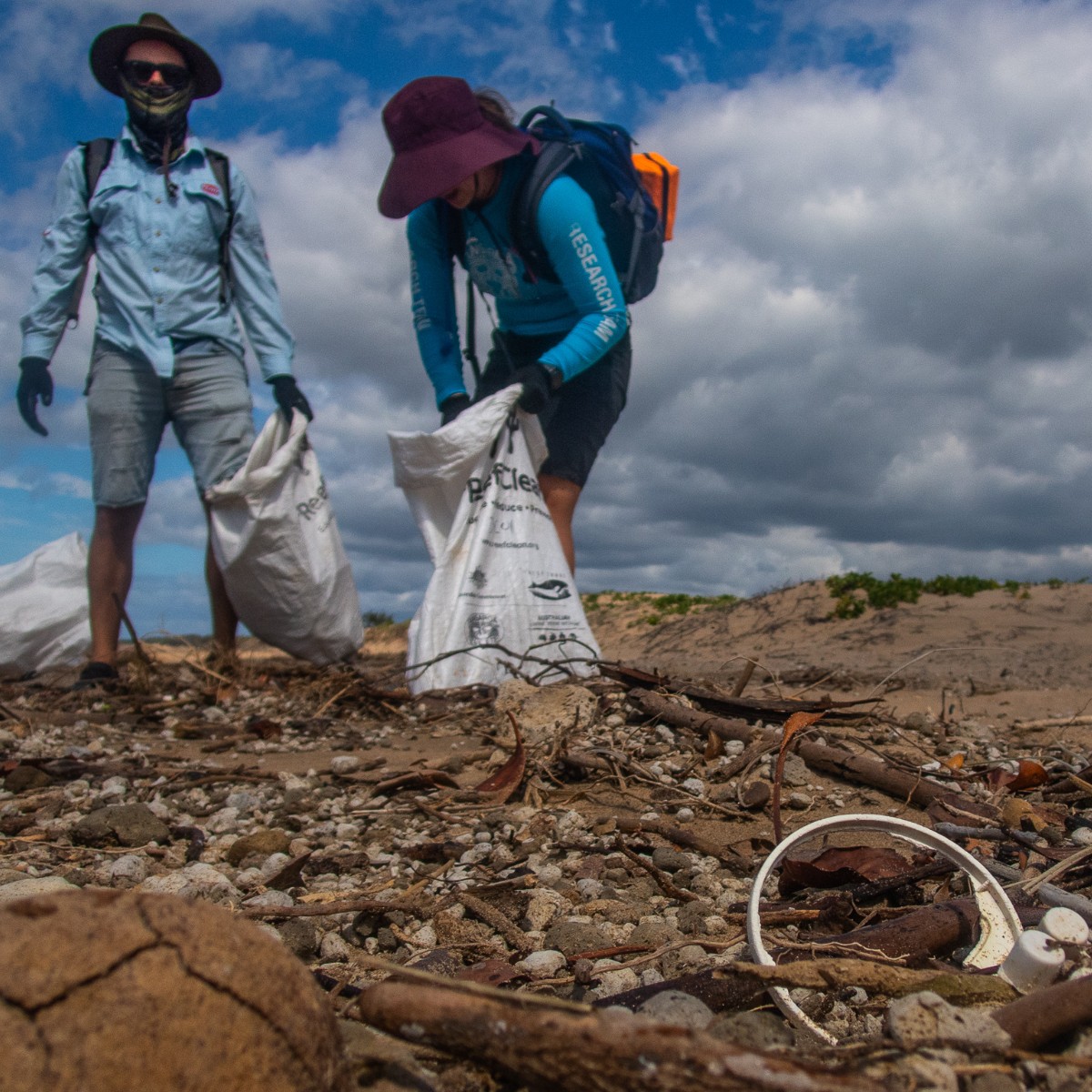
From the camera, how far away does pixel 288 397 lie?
4895 mm

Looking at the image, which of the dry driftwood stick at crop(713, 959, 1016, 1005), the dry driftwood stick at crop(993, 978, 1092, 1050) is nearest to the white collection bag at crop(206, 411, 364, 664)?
the dry driftwood stick at crop(713, 959, 1016, 1005)

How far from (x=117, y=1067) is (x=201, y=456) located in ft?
14.0

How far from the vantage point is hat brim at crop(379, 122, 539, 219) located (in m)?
3.97

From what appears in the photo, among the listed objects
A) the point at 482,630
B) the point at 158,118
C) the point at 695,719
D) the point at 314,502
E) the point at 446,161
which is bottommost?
the point at 695,719

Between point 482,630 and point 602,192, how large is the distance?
2.14 m

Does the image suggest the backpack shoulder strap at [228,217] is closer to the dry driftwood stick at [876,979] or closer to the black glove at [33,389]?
the black glove at [33,389]

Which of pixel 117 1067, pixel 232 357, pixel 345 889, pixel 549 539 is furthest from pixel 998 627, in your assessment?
pixel 117 1067

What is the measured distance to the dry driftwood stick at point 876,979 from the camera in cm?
107

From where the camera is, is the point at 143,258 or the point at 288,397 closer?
the point at 143,258

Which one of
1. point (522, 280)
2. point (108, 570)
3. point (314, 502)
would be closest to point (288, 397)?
point (314, 502)

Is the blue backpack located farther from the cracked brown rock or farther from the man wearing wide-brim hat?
the cracked brown rock

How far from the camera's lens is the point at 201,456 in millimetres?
4625

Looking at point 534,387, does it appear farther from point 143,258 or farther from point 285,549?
point 143,258

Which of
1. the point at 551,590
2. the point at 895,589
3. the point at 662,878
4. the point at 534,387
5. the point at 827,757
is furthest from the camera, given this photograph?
the point at 895,589
